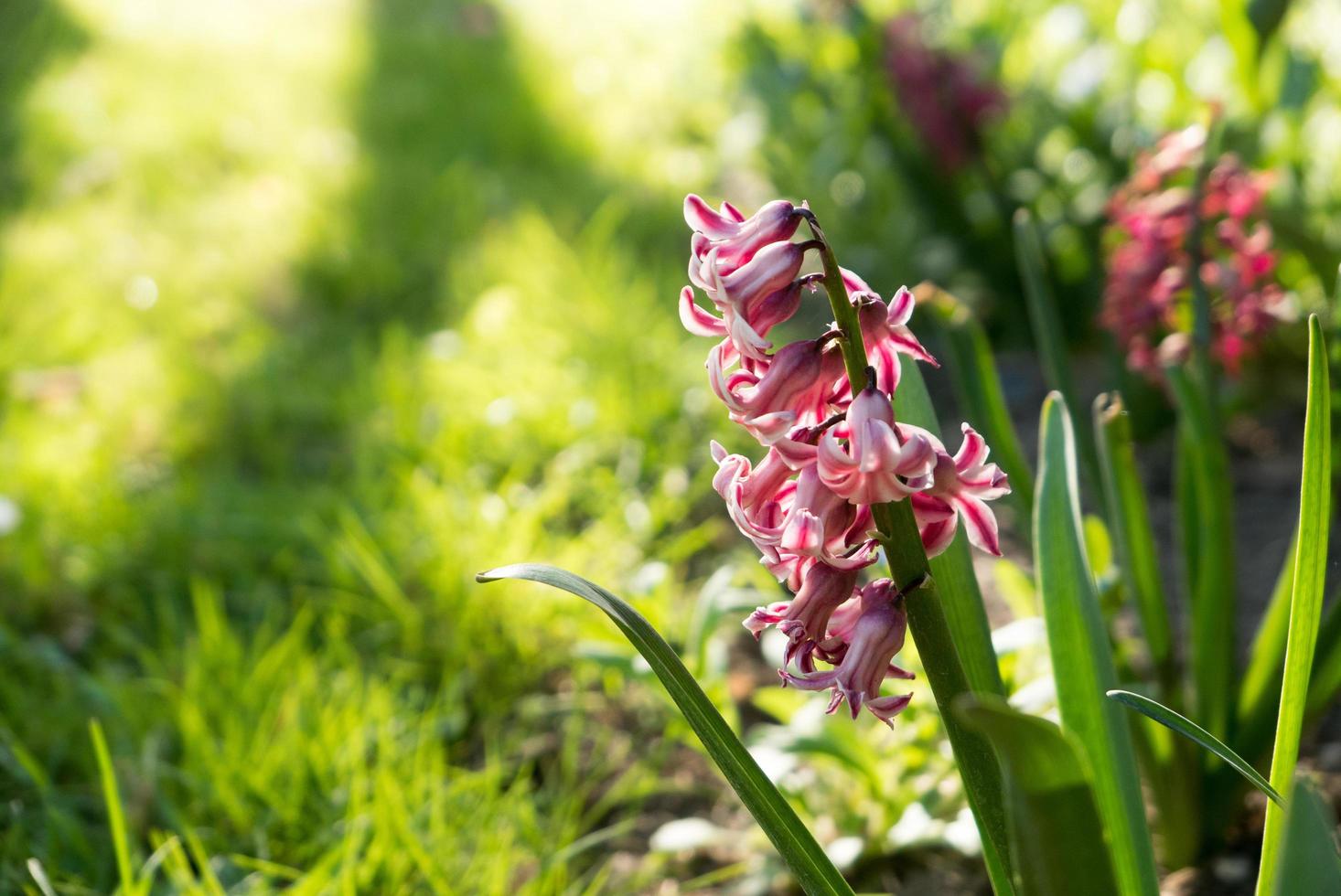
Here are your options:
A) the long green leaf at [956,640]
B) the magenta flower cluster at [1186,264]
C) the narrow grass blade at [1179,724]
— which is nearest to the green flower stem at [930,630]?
the long green leaf at [956,640]

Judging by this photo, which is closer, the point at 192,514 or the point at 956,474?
the point at 956,474

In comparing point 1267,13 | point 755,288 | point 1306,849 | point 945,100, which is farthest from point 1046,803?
point 945,100

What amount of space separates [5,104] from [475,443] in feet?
11.2

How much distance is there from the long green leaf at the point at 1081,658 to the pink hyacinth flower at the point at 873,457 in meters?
0.22

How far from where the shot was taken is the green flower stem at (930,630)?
2.72 ft

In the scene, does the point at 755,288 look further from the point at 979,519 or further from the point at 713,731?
the point at 713,731

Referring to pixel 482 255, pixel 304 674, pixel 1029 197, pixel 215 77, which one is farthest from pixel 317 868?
pixel 215 77

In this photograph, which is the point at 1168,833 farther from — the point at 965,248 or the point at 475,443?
the point at 965,248

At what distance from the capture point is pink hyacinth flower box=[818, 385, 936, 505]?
774 mm

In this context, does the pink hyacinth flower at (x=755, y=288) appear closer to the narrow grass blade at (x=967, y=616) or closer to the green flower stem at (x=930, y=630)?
the green flower stem at (x=930, y=630)

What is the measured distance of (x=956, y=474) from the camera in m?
0.83

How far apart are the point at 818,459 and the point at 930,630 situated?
19 cm

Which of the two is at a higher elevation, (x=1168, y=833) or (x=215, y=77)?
(x=215, y=77)

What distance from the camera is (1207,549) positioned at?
1.42 m
